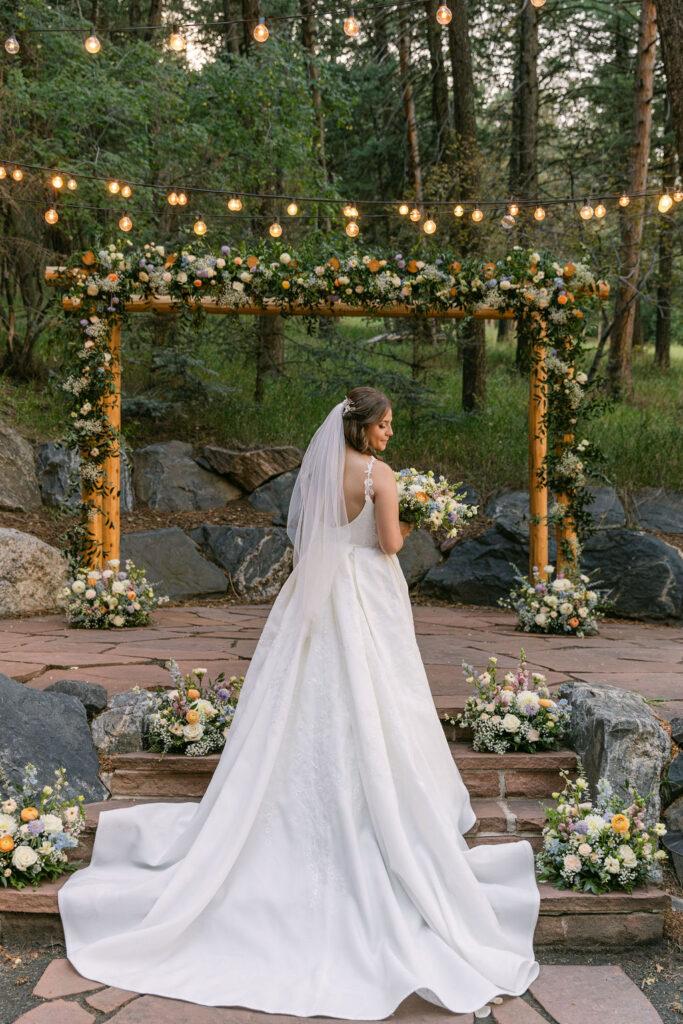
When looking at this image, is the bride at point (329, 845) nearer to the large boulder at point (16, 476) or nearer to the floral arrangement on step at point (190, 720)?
the floral arrangement on step at point (190, 720)

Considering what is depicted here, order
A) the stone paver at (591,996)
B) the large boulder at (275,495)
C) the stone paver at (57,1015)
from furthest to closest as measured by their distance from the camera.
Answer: the large boulder at (275,495) → the stone paver at (591,996) → the stone paver at (57,1015)

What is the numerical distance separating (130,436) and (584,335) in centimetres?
637

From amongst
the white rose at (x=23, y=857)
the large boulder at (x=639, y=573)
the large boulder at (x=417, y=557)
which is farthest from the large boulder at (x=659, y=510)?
the white rose at (x=23, y=857)

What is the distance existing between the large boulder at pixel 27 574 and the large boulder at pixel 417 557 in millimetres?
3781

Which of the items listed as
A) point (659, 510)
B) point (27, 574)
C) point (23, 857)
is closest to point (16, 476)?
point (27, 574)

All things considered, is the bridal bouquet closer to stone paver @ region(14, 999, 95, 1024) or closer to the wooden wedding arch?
stone paver @ region(14, 999, 95, 1024)

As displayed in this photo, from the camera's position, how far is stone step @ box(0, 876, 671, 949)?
379 centimetres

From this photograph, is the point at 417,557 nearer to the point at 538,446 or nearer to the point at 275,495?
the point at 275,495

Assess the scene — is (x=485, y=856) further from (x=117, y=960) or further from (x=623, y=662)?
(x=623, y=662)

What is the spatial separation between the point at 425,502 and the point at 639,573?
548 centimetres

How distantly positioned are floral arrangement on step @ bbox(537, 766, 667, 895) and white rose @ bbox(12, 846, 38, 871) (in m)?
2.18

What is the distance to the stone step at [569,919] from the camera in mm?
3785

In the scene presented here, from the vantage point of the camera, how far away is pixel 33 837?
3920mm

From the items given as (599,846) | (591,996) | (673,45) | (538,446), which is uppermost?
(673,45)
